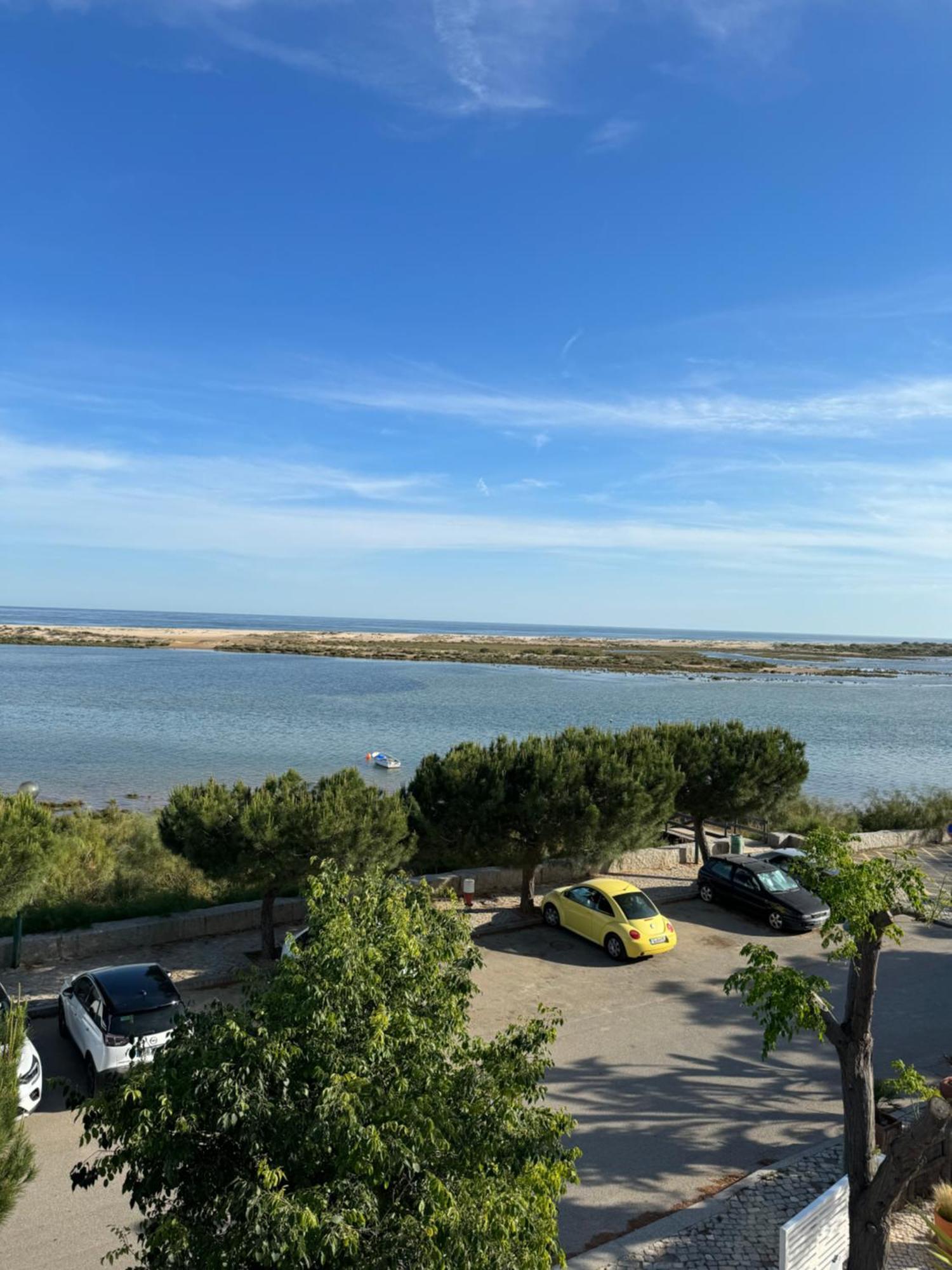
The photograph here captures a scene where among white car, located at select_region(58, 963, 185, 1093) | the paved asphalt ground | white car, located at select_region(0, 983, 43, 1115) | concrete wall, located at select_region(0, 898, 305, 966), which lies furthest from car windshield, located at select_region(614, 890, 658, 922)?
white car, located at select_region(0, 983, 43, 1115)

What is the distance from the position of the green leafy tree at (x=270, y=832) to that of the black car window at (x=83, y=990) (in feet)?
10.9

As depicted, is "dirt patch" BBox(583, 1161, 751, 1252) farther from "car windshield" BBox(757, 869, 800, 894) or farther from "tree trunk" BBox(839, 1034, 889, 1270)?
"car windshield" BBox(757, 869, 800, 894)

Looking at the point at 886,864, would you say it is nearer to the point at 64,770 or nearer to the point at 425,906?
the point at 425,906

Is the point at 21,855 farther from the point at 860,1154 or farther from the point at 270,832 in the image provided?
the point at 860,1154

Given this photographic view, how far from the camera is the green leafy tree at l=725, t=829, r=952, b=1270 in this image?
280 inches

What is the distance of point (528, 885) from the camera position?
19.5 meters

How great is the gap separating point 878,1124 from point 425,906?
20.6 feet

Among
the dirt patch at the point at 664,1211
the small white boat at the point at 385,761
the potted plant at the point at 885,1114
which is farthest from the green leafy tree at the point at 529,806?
the small white boat at the point at 385,761

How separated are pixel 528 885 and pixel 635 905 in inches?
116

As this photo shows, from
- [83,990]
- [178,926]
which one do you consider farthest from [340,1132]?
[178,926]

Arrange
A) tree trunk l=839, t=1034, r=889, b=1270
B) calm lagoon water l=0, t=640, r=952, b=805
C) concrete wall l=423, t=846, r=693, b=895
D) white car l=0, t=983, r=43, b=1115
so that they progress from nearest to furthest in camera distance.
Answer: tree trunk l=839, t=1034, r=889, b=1270 < white car l=0, t=983, r=43, b=1115 < concrete wall l=423, t=846, r=693, b=895 < calm lagoon water l=0, t=640, r=952, b=805

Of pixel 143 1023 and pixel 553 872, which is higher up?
pixel 143 1023

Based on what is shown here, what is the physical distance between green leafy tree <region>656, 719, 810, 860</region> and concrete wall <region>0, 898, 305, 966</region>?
36.3 ft

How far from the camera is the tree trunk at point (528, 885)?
19375mm
